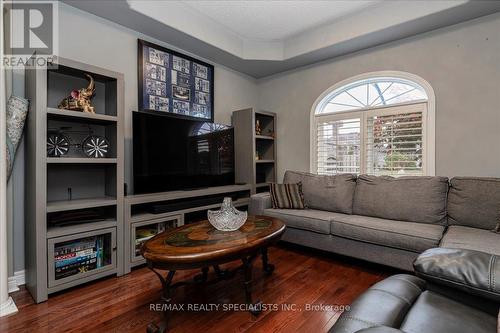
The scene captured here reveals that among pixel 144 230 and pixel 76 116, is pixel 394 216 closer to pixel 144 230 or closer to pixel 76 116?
pixel 144 230

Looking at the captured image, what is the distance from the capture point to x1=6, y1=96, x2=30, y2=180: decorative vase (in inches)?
79.8

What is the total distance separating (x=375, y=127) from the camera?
11.0 ft

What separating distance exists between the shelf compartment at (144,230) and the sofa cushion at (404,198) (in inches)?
79.4

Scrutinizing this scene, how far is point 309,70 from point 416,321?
143 inches

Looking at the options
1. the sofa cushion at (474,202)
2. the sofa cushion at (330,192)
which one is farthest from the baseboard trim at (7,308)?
the sofa cushion at (474,202)

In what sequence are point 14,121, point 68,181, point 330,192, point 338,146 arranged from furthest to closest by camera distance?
point 338,146 → point 330,192 → point 68,181 → point 14,121

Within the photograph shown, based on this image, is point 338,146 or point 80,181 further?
point 338,146

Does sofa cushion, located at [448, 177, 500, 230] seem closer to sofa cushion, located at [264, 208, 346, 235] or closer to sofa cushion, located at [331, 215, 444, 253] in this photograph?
sofa cushion, located at [331, 215, 444, 253]

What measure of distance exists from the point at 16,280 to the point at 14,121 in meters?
1.31

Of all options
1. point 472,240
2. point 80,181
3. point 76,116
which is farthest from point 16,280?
point 472,240

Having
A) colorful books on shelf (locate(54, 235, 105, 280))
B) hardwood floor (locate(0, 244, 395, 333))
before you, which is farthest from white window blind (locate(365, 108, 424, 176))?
colorful books on shelf (locate(54, 235, 105, 280))

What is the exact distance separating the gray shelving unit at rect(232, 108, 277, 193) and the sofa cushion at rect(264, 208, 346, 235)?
839mm

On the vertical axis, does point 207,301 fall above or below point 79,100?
below

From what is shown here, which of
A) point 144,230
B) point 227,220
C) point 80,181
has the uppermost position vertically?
point 80,181
